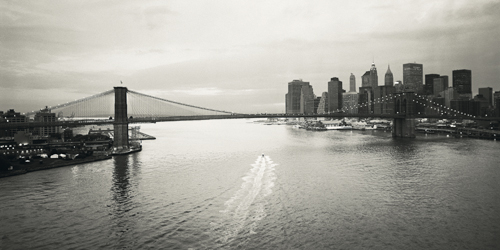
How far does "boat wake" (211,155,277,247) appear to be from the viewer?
40.4ft

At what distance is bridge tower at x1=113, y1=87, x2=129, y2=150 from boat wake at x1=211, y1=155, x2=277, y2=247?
1963 cm

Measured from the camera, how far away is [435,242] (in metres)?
11.5

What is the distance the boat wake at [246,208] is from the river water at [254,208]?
0.05 metres

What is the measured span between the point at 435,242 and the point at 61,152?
37.3m

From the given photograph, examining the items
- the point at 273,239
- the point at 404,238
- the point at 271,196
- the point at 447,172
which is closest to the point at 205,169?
the point at 271,196

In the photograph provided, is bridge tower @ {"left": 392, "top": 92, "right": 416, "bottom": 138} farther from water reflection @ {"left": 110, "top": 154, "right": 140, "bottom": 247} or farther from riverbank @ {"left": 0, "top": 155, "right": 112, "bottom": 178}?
riverbank @ {"left": 0, "top": 155, "right": 112, "bottom": 178}

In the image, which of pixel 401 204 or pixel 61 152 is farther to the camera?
pixel 61 152

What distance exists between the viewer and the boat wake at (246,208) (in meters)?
12.3

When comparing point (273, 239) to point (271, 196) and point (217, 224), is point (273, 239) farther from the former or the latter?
point (271, 196)

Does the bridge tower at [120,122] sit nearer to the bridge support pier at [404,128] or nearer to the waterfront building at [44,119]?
the waterfront building at [44,119]

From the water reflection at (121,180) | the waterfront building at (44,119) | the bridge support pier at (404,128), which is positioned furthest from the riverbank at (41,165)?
the bridge support pier at (404,128)

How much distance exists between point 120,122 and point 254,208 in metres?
26.6

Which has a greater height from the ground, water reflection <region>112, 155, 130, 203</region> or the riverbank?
the riverbank

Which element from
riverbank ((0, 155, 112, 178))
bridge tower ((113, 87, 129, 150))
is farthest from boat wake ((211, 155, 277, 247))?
bridge tower ((113, 87, 129, 150))
